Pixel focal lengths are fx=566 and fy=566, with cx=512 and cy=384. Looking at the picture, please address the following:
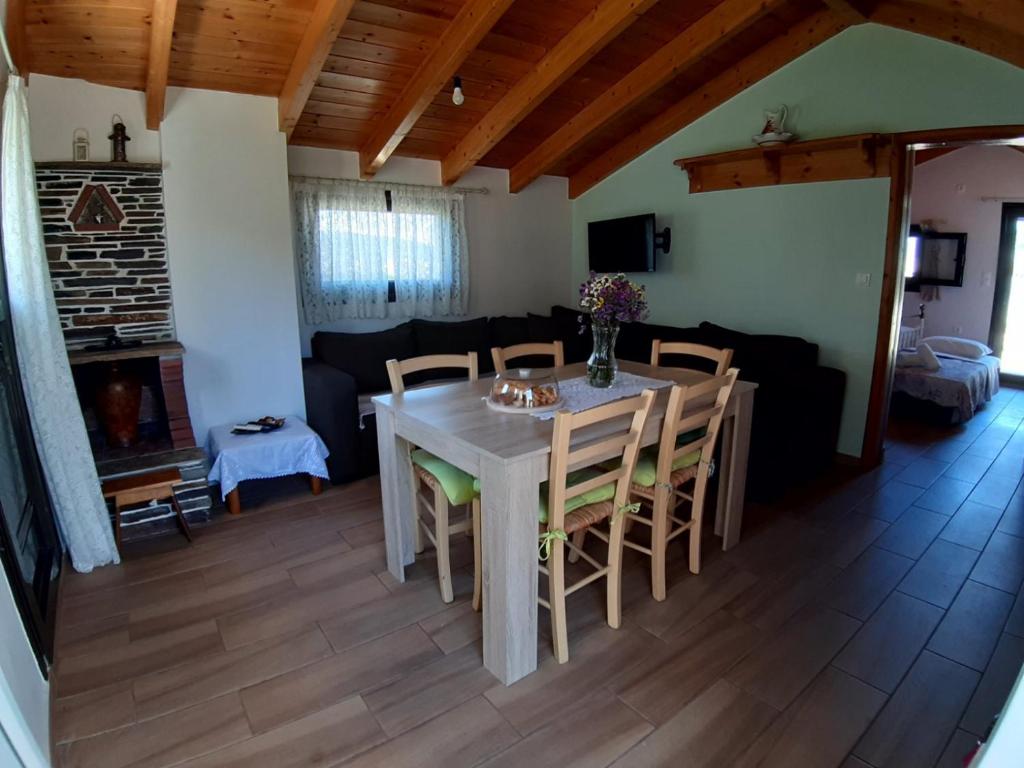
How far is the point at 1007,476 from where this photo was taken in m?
3.76

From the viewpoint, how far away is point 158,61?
9.23 feet

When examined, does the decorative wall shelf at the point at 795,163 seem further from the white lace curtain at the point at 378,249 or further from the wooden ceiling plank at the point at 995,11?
the white lace curtain at the point at 378,249

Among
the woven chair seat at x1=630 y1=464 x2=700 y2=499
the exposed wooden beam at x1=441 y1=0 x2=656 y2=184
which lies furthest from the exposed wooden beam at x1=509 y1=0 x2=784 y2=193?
the woven chair seat at x1=630 y1=464 x2=700 y2=499

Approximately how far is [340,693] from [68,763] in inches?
30.6

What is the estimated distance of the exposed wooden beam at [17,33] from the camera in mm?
2514

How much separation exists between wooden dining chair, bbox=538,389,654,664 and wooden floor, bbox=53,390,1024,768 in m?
0.25

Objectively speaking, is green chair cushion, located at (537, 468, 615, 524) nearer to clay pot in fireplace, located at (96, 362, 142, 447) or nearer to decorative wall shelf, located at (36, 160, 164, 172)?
clay pot in fireplace, located at (96, 362, 142, 447)

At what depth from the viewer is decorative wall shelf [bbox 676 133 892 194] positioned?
3678mm

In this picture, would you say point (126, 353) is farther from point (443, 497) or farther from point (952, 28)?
point (952, 28)

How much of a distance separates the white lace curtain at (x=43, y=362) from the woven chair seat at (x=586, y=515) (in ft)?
7.33

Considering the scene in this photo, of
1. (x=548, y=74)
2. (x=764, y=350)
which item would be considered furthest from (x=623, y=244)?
(x=548, y=74)

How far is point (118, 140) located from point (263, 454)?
1946 millimetres

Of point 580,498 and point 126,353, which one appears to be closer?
point 580,498

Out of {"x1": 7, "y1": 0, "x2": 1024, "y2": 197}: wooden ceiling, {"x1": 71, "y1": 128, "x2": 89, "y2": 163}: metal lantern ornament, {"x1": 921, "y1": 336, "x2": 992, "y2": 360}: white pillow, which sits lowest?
{"x1": 921, "y1": 336, "x2": 992, "y2": 360}: white pillow
